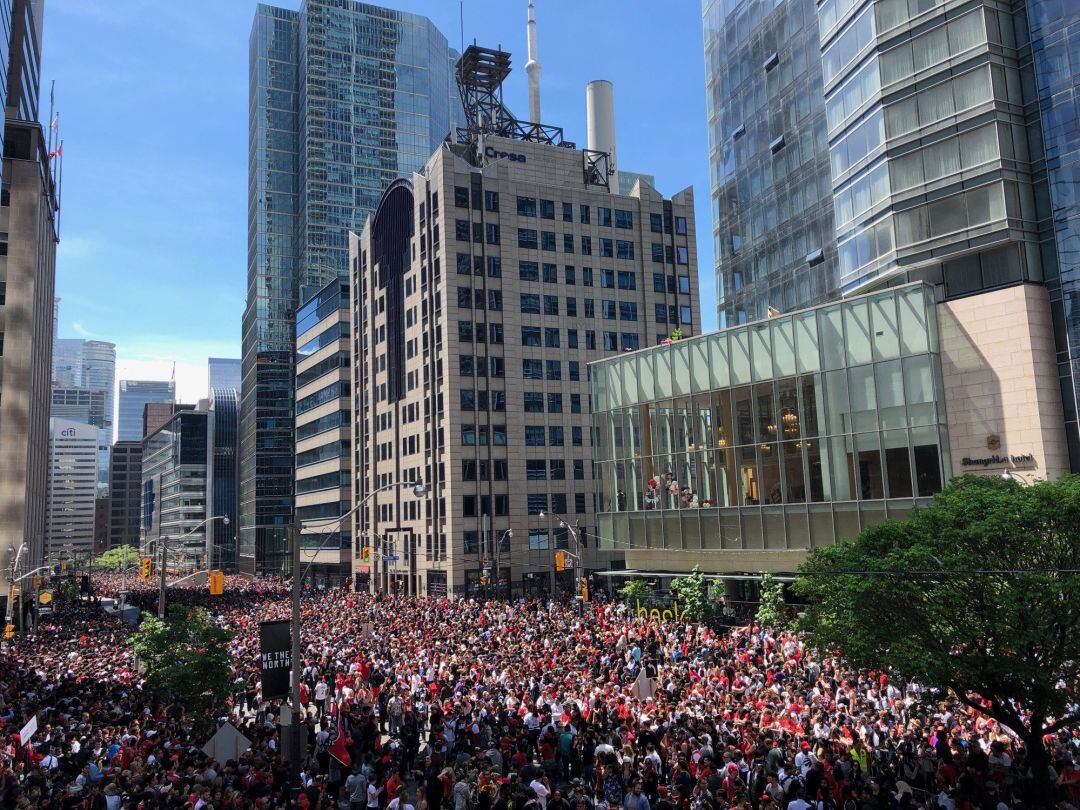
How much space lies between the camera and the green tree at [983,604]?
19250mm

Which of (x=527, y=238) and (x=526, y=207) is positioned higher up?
(x=526, y=207)

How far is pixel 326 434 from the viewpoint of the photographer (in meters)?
116

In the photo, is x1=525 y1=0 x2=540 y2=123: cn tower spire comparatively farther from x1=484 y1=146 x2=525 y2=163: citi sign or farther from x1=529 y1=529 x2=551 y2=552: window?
x1=529 y1=529 x2=551 y2=552: window

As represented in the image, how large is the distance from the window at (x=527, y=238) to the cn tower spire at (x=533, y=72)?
21.7 metres

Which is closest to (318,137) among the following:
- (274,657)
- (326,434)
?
(326,434)

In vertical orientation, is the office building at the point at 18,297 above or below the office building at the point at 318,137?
below

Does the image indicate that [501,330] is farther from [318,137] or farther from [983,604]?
[318,137]

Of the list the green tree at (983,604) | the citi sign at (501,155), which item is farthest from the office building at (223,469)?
the green tree at (983,604)

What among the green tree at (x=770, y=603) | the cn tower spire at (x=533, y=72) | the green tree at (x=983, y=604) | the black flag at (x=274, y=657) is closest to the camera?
the green tree at (x=983, y=604)

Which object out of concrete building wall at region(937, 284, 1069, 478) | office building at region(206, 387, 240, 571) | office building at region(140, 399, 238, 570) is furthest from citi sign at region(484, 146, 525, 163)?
office building at region(140, 399, 238, 570)

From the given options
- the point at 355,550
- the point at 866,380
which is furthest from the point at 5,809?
the point at 355,550

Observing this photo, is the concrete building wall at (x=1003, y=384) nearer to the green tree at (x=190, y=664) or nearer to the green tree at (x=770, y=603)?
the green tree at (x=770, y=603)

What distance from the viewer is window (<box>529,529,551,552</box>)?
84250 millimetres

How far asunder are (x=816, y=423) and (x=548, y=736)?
2529cm
